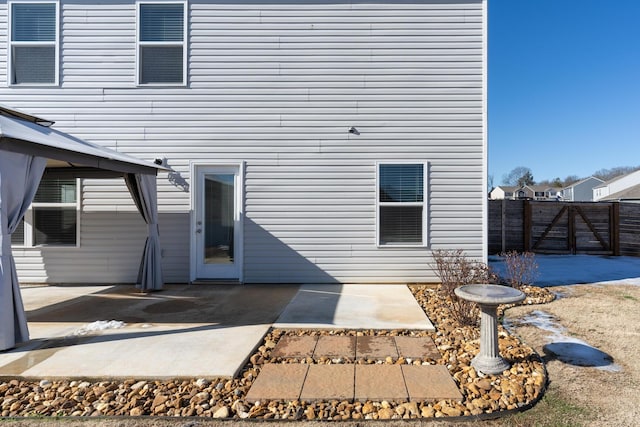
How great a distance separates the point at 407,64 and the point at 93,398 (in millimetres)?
6515

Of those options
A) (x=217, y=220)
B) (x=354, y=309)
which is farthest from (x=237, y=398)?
(x=217, y=220)

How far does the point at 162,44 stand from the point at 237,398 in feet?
20.9

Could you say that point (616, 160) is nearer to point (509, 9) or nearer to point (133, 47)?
point (509, 9)

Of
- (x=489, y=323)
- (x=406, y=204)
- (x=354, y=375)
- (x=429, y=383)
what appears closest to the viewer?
(x=429, y=383)

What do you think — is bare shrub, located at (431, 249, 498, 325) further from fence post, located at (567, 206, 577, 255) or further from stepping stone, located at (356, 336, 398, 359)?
fence post, located at (567, 206, 577, 255)

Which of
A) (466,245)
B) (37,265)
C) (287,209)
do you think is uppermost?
(287,209)

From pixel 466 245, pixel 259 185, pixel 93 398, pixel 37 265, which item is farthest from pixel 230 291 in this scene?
pixel 466 245

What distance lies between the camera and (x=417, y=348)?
3.50 m

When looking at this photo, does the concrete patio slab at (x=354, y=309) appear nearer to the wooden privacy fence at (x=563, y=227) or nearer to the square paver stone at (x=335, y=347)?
the square paver stone at (x=335, y=347)

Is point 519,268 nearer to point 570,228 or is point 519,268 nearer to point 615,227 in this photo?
point 570,228

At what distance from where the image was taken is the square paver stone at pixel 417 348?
3328mm

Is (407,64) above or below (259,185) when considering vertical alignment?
above

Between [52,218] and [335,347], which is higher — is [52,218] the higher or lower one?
the higher one

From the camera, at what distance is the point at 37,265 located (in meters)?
6.54
